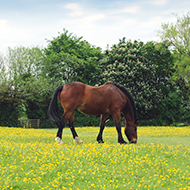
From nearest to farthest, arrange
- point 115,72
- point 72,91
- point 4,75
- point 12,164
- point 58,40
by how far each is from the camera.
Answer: point 12,164
point 72,91
point 115,72
point 4,75
point 58,40

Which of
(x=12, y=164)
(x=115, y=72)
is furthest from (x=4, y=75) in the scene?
(x=12, y=164)

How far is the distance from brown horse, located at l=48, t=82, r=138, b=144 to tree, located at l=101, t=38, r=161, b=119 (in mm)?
20922

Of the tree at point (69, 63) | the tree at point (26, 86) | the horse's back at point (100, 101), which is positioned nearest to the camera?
the horse's back at point (100, 101)

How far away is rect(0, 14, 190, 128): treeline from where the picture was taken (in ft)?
112

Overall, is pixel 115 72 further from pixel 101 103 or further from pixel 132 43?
pixel 101 103

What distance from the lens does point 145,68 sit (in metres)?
34.2

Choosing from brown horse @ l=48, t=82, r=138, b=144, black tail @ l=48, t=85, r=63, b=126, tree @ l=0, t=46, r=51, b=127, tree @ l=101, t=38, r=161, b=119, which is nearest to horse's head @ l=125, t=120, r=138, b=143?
brown horse @ l=48, t=82, r=138, b=144

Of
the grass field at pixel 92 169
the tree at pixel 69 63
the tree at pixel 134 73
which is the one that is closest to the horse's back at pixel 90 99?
the grass field at pixel 92 169

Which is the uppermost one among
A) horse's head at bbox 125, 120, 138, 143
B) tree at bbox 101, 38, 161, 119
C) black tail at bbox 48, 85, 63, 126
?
tree at bbox 101, 38, 161, 119

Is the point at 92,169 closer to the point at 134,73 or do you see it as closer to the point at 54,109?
the point at 54,109

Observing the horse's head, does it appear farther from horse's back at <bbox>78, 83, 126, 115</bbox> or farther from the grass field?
the grass field

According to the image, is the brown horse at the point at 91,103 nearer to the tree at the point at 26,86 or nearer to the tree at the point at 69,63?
the tree at the point at 26,86

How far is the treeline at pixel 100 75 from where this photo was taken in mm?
34250

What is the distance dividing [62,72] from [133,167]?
32.2 m
